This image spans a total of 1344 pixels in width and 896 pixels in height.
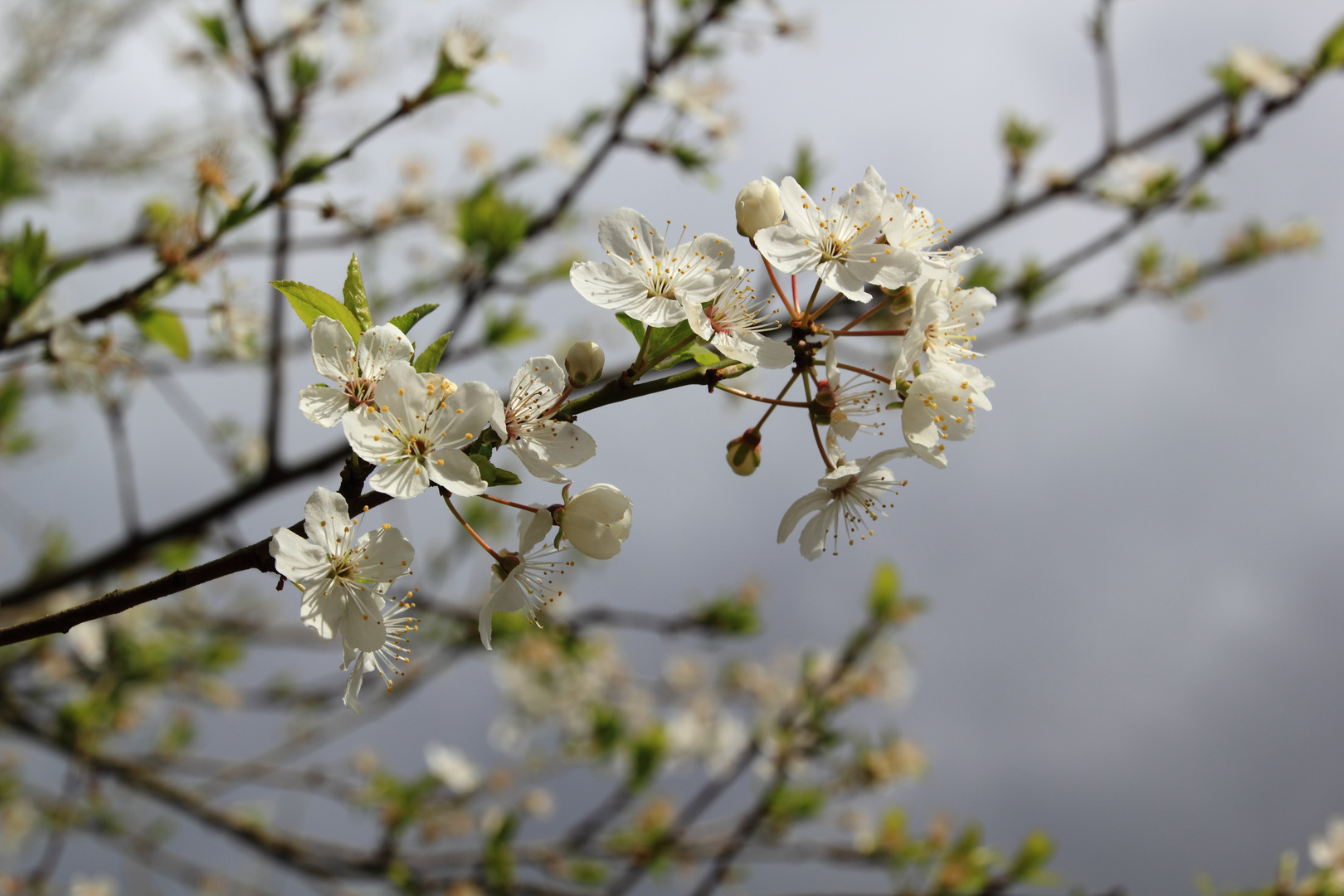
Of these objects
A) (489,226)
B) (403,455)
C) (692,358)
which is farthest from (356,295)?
(489,226)

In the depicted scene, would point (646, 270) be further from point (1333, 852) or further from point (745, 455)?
point (1333, 852)

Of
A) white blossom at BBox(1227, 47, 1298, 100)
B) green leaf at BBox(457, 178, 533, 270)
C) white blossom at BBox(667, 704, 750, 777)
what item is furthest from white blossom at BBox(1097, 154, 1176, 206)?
white blossom at BBox(667, 704, 750, 777)

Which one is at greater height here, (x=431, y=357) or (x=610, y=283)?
(x=610, y=283)

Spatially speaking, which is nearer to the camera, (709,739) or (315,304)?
(315,304)

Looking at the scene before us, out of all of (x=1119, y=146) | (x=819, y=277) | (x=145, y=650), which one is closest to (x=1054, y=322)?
(x=1119, y=146)

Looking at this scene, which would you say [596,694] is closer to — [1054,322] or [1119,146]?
[1054,322]

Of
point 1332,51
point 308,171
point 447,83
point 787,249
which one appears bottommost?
point 787,249
